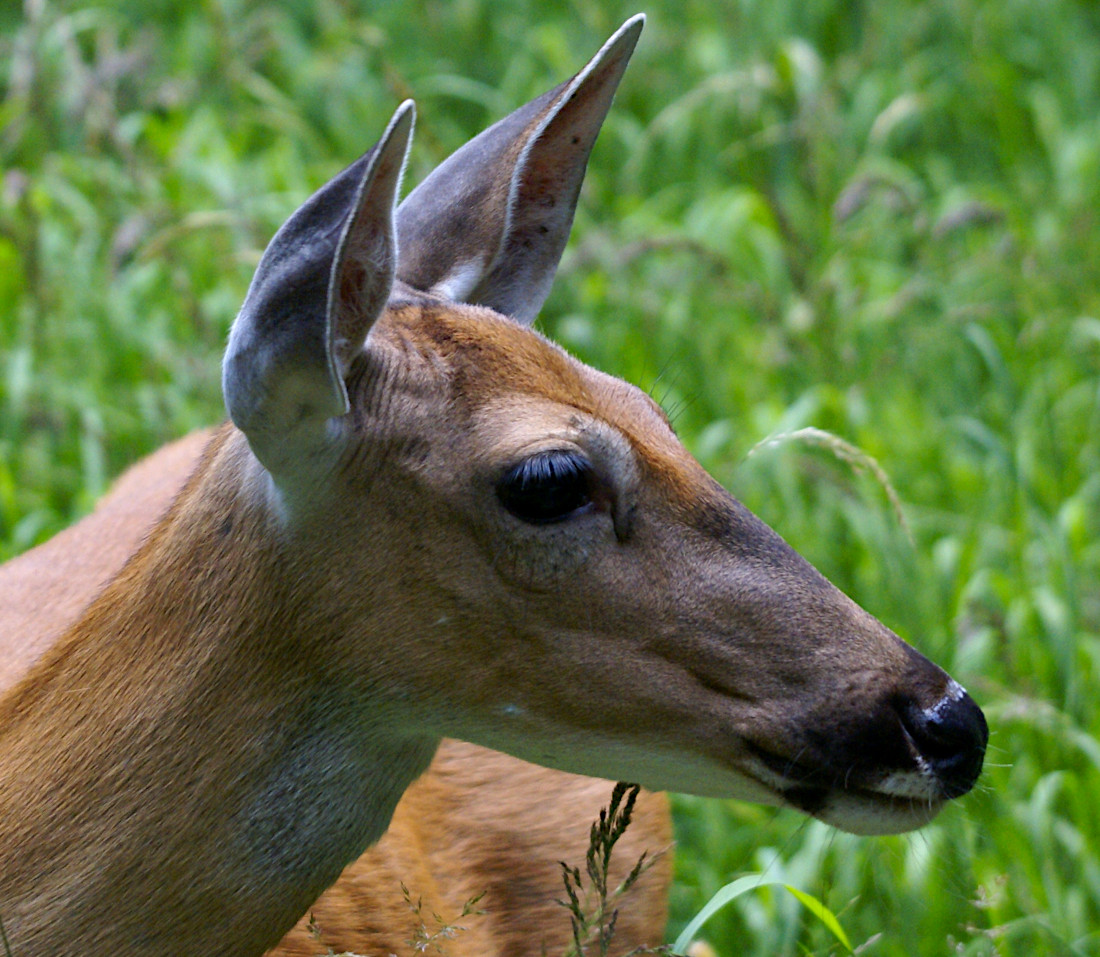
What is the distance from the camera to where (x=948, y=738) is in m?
2.44

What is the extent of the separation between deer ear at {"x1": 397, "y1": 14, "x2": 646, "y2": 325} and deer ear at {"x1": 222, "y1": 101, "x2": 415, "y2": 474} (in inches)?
19.6

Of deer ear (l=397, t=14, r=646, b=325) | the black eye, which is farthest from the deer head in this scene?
deer ear (l=397, t=14, r=646, b=325)

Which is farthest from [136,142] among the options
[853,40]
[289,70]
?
[853,40]

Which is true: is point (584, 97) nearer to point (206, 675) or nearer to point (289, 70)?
point (206, 675)

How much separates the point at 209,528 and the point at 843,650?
103 centimetres

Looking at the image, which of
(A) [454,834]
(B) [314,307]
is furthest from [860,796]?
(A) [454,834]

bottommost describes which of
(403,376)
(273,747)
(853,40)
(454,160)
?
(273,747)

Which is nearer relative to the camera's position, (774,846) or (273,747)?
(273,747)

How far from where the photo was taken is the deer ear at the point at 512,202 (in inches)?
116

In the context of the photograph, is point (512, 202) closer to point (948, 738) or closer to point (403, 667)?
point (403, 667)

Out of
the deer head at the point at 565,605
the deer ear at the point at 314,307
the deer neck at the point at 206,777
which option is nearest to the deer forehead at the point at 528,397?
the deer head at the point at 565,605

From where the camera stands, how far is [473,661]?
8.10ft

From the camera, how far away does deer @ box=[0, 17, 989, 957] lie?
2436 millimetres

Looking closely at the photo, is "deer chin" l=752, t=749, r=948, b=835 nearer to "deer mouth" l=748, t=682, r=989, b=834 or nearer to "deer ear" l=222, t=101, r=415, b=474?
"deer mouth" l=748, t=682, r=989, b=834
